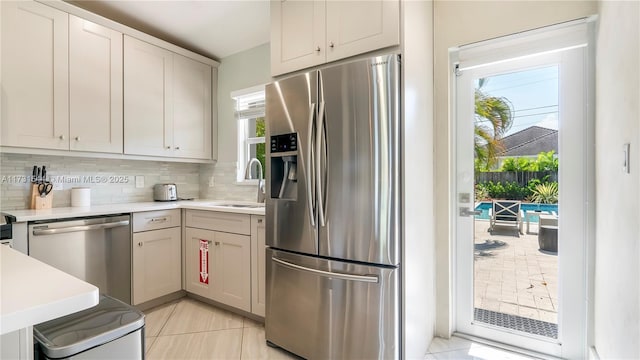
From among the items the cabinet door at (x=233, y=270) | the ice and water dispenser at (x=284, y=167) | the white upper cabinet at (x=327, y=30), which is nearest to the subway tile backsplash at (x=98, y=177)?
the cabinet door at (x=233, y=270)

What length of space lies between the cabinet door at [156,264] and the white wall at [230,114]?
76 centimetres

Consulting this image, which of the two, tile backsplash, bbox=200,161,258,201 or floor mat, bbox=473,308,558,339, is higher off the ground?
tile backsplash, bbox=200,161,258,201

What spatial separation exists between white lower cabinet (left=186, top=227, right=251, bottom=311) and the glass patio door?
1606mm

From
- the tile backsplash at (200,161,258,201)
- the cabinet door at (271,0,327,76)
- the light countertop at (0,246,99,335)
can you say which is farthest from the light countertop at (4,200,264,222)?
the light countertop at (0,246,99,335)

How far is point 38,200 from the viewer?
7.96 feet

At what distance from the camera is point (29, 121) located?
2.23 metres

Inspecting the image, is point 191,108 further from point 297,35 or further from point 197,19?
point 297,35

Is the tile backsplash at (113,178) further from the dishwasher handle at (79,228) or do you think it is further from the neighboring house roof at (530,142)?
the neighboring house roof at (530,142)

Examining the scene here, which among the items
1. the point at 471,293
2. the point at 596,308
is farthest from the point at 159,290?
the point at 596,308

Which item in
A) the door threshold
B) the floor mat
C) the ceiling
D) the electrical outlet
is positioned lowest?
the door threshold

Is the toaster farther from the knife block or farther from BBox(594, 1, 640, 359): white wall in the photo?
BBox(594, 1, 640, 359): white wall

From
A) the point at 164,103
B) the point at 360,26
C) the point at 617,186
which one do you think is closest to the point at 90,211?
the point at 164,103

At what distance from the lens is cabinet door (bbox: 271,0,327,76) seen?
6.38ft

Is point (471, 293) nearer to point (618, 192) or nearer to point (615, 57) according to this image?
point (618, 192)
